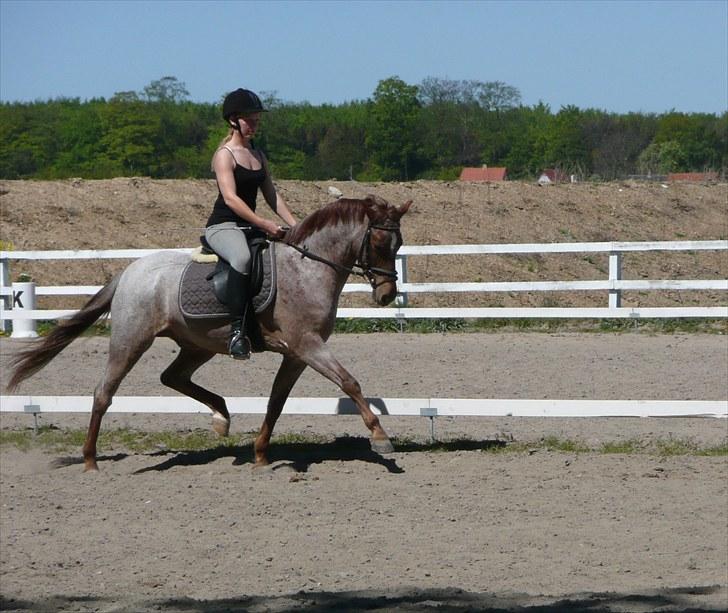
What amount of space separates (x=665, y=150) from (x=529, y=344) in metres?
35.2

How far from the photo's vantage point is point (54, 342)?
8.70 meters

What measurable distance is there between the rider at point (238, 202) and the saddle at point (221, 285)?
8 centimetres

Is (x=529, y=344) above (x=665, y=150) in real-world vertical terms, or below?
below

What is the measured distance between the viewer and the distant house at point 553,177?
108 feet

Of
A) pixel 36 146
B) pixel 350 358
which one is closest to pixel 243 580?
pixel 350 358

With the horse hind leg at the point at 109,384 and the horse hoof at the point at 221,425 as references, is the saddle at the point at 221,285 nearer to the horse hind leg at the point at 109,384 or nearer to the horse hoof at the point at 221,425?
the horse hind leg at the point at 109,384

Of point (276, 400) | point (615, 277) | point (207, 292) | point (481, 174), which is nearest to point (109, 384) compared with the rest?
point (207, 292)

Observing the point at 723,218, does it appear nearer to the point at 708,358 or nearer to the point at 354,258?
the point at 708,358

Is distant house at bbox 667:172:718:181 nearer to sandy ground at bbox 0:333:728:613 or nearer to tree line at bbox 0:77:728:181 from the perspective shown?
tree line at bbox 0:77:728:181

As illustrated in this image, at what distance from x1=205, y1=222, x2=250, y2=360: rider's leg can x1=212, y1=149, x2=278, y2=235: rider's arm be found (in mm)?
185

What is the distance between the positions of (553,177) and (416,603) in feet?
109

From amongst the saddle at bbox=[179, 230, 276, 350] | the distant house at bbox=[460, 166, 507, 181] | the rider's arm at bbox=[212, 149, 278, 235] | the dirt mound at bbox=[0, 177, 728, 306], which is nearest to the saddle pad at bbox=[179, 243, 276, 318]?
the saddle at bbox=[179, 230, 276, 350]

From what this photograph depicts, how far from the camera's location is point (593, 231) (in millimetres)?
28672

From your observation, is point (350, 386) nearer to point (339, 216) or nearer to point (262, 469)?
point (262, 469)
